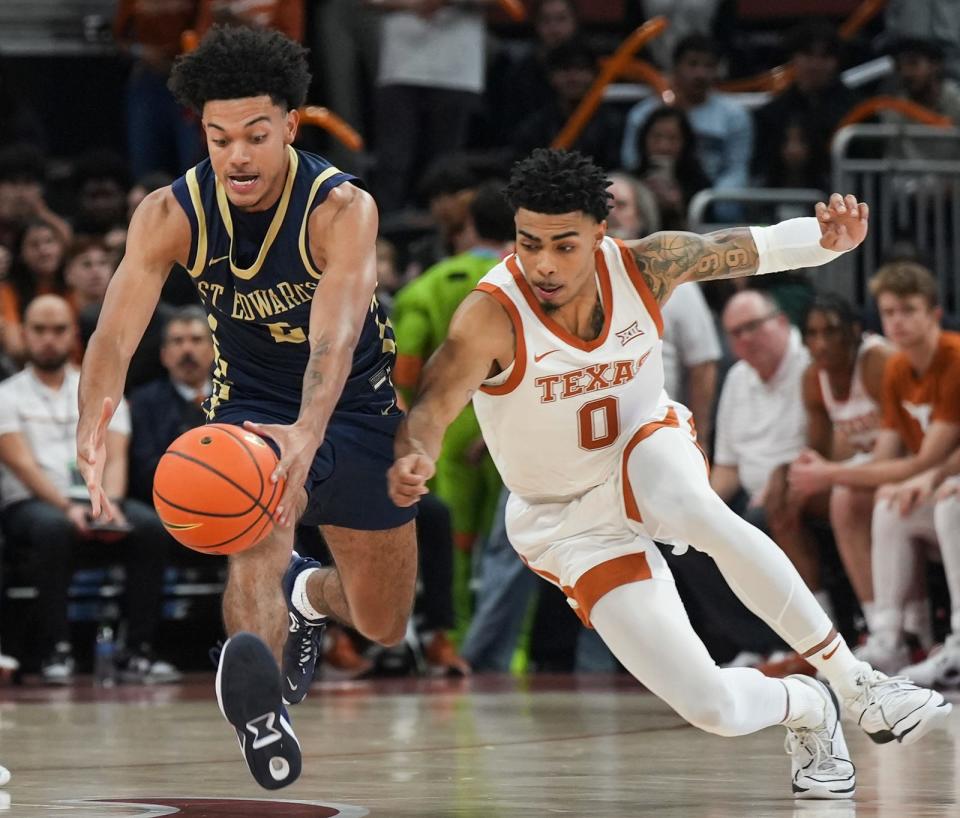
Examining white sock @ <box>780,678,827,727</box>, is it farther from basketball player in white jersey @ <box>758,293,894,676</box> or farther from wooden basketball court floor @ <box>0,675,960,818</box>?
basketball player in white jersey @ <box>758,293,894,676</box>

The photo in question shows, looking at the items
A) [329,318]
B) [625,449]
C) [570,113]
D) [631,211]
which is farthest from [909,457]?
[329,318]

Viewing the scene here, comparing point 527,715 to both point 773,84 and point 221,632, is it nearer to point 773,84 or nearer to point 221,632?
point 221,632

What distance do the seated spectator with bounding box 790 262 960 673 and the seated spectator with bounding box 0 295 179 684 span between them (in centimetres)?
353

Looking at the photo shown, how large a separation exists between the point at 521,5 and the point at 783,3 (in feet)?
7.58

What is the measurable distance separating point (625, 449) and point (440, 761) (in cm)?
137

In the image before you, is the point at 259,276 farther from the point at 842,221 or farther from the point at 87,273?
the point at 87,273

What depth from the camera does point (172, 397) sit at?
9664 millimetres

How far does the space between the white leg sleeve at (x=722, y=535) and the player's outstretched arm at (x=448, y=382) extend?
0.51 m

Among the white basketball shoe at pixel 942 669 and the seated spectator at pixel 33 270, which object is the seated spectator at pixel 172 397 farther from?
the white basketball shoe at pixel 942 669

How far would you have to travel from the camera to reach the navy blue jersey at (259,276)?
520 centimetres

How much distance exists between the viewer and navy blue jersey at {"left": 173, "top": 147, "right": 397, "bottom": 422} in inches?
205

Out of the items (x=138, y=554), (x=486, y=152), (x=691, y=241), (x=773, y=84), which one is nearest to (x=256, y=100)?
(x=691, y=241)

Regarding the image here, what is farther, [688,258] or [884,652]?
[884,652]

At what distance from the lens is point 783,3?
14289 millimetres
